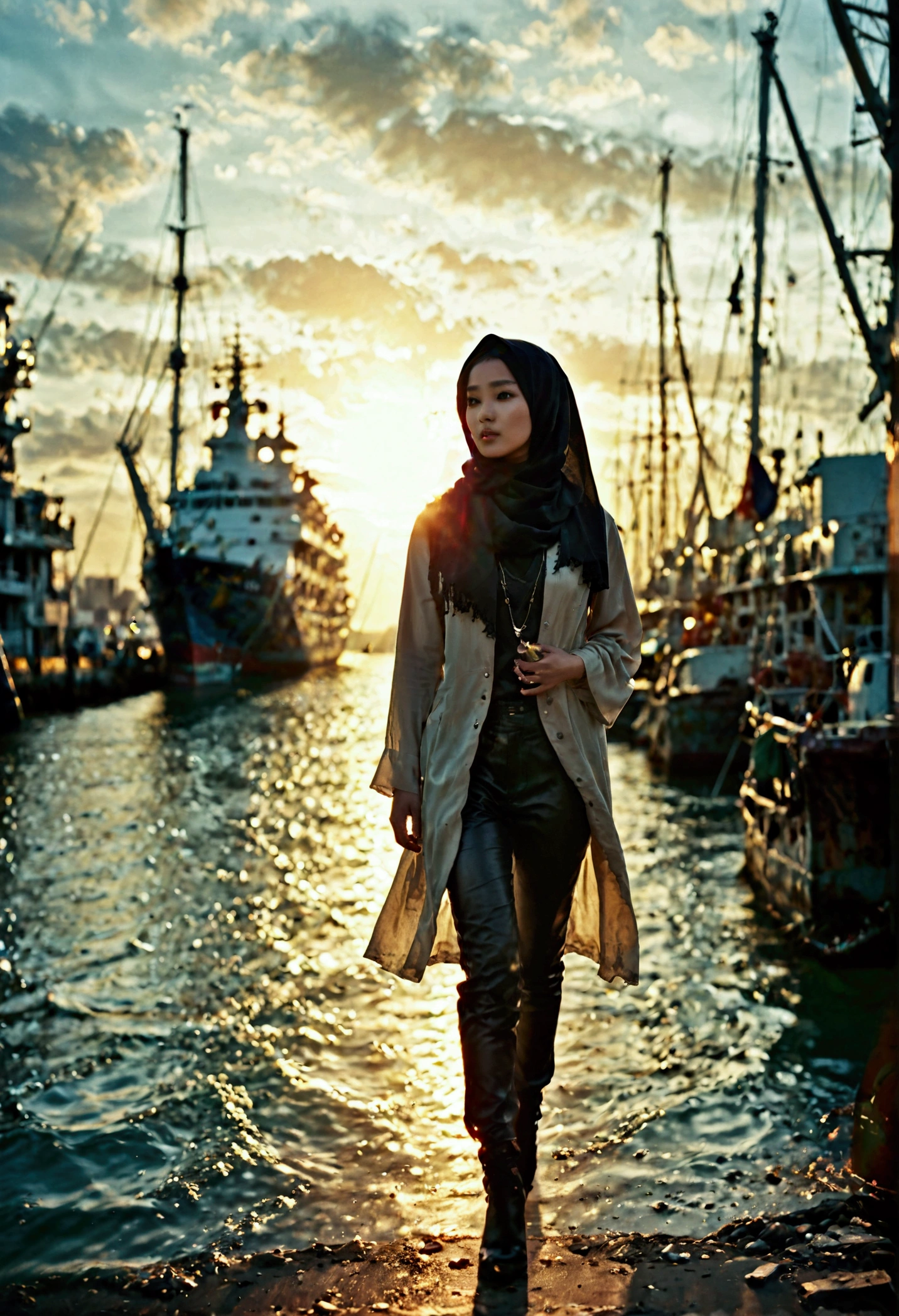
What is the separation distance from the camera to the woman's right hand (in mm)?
3098

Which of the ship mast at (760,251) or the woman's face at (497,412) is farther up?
the ship mast at (760,251)

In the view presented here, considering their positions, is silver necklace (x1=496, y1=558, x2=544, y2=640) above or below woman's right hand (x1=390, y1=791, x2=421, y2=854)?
above

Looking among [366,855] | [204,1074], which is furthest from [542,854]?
[366,855]

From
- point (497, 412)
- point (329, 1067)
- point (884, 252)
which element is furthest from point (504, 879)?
point (884, 252)

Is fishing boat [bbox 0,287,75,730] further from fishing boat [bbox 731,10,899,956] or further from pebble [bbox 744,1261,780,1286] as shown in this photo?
pebble [bbox 744,1261,780,1286]

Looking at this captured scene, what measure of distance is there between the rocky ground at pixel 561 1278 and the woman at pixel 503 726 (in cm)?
19

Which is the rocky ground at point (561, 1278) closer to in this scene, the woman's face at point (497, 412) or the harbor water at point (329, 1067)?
the harbor water at point (329, 1067)

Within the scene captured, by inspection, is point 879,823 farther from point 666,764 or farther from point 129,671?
point 129,671

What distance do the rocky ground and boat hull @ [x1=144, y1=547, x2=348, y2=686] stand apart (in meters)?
55.9

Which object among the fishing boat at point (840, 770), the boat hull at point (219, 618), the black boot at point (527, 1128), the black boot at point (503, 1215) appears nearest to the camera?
the black boot at point (503, 1215)

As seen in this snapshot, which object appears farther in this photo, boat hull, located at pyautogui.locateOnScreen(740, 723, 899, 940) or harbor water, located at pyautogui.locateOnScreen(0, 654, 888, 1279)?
boat hull, located at pyautogui.locateOnScreen(740, 723, 899, 940)

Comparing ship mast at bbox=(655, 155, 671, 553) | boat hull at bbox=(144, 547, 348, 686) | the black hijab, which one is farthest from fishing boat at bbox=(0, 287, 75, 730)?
the black hijab

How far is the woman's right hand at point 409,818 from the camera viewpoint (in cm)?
310

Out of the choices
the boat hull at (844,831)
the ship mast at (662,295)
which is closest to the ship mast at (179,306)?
the ship mast at (662,295)
